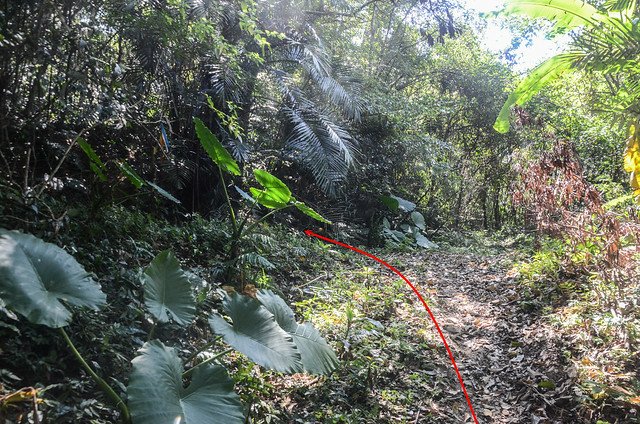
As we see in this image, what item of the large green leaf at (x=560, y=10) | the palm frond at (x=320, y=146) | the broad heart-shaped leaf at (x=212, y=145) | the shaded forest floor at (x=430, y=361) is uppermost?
the large green leaf at (x=560, y=10)

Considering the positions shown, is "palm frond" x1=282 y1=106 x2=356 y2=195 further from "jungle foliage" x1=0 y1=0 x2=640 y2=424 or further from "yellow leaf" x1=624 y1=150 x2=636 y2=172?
"yellow leaf" x1=624 y1=150 x2=636 y2=172

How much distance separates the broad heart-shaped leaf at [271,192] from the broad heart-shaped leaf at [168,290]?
1.93m

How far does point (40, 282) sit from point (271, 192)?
2.75 m

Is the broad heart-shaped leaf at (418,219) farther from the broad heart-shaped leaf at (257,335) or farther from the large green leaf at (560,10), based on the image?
the broad heart-shaped leaf at (257,335)

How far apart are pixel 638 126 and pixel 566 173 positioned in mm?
1547

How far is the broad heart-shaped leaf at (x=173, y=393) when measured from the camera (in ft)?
6.40

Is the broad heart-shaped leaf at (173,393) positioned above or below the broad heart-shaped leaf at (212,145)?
below

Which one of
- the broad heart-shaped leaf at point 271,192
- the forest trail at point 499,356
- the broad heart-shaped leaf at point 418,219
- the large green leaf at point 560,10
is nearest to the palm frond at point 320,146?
the forest trail at point 499,356

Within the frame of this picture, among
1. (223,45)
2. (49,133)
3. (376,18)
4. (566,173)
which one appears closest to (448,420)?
(566,173)

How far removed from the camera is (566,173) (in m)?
5.66

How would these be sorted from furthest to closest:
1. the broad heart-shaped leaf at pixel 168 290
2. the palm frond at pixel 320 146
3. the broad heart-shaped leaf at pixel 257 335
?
the palm frond at pixel 320 146 → the broad heart-shaped leaf at pixel 168 290 → the broad heart-shaped leaf at pixel 257 335

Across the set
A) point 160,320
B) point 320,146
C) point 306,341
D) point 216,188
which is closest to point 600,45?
point 306,341

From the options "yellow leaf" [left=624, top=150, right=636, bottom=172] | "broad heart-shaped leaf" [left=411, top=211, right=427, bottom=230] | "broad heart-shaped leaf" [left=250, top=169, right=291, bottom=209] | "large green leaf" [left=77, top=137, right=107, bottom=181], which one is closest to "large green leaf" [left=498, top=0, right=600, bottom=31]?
"yellow leaf" [left=624, top=150, right=636, bottom=172]

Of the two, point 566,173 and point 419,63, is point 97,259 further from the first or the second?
point 419,63
